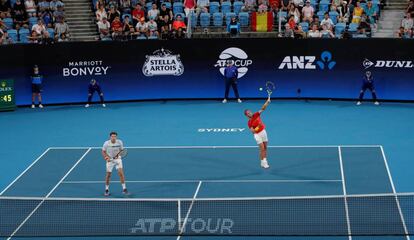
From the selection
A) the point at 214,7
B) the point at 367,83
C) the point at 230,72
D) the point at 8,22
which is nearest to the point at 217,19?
the point at 214,7

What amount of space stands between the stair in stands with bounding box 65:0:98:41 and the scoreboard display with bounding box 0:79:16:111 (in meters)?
4.08

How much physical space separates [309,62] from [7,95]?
47.4 ft

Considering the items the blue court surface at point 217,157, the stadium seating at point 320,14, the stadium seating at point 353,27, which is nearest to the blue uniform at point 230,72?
the blue court surface at point 217,157

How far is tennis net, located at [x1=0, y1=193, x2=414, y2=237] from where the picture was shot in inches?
651

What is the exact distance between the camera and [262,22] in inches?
1391

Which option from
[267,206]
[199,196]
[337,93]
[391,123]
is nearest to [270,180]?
[199,196]

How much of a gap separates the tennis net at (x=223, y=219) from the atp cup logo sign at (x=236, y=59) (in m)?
17.8

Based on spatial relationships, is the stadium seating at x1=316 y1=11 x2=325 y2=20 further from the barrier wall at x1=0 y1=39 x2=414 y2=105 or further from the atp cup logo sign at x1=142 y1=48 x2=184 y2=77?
the atp cup logo sign at x1=142 y1=48 x2=184 y2=77

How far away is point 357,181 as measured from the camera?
22.6 metres

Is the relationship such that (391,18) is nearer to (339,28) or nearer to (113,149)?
(339,28)

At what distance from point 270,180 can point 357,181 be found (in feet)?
8.83

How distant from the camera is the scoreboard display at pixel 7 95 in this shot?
34125 millimetres

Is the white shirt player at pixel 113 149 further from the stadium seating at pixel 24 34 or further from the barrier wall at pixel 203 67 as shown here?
the stadium seating at pixel 24 34

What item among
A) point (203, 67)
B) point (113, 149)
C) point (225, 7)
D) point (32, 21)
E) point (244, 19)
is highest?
point (225, 7)
